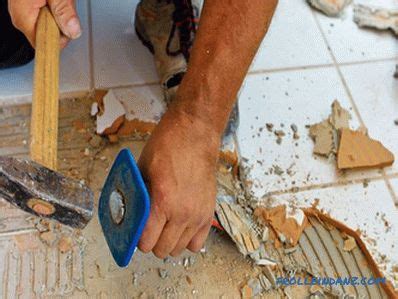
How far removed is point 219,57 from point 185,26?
1.61ft

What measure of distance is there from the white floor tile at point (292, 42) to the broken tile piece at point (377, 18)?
0.14 m

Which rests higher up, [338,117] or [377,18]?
[377,18]

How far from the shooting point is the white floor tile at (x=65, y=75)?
1.31 metres

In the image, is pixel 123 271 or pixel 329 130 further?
pixel 329 130

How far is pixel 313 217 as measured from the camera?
1.13 meters

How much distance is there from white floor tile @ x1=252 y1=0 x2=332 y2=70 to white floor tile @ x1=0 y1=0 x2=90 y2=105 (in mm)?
495

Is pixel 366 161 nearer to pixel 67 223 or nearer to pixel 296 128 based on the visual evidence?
pixel 296 128

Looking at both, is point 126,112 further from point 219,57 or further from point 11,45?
point 219,57

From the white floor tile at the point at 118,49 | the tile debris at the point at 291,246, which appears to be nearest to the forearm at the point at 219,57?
the tile debris at the point at 291,246

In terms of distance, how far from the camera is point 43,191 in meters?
0.76

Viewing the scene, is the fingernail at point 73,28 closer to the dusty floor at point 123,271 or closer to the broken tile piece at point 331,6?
the dusty floor at point 123,271

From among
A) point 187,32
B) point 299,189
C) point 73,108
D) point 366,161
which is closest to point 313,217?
point 299,189

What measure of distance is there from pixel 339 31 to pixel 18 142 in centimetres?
100

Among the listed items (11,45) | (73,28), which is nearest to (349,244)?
(73,28)
